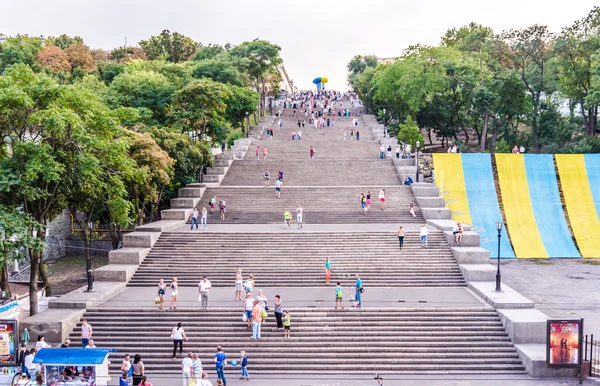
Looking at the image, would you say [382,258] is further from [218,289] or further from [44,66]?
[44,66]

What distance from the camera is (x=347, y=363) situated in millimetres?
20156

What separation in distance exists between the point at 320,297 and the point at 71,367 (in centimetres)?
1057

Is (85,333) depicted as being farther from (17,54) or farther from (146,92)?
(17,54)

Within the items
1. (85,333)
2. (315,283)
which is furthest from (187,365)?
(315,283)

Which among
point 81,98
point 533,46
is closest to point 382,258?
point 81,98

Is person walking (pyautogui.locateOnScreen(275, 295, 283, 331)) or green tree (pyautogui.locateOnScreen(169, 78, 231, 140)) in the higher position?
green tree (pyautogui.locateOnScreen(169, 78, 231, 140))

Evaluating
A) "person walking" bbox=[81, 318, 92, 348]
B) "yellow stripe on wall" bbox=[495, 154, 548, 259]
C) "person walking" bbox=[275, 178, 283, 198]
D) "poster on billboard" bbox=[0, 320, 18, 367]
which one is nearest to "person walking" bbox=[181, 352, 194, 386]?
"person walking" bbox=[81, 318, 92, 348]

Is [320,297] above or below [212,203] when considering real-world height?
below

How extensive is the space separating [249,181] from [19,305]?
21881mm

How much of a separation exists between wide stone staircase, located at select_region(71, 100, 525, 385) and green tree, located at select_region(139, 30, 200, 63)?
1832 inches

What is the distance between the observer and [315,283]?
26.8 m

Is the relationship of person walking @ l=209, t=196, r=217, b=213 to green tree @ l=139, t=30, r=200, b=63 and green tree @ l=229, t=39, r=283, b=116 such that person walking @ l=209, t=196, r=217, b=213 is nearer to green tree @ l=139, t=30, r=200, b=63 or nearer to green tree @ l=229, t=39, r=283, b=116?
green tree @ l=229, t=39, r=283, b=116

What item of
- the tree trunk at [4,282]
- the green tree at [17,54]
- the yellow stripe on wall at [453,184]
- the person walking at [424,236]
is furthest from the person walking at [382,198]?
the green tree at [17,54]

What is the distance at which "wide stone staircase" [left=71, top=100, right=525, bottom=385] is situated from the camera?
20375 millimetres
